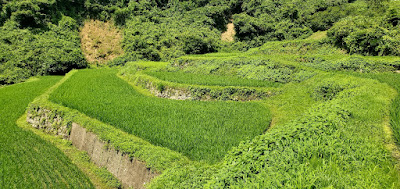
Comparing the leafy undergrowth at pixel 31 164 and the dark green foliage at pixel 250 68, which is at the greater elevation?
the dark green foliage at pixel 250 68

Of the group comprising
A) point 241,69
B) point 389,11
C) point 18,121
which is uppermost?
point 389,11

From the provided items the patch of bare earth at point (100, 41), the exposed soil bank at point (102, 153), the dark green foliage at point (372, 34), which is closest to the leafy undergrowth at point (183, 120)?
the exposed soil bank at point (102, 153)

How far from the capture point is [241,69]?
15.2 meters

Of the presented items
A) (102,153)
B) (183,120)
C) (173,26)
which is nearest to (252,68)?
(183,120)

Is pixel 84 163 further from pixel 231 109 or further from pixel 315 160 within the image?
pixel 315 160

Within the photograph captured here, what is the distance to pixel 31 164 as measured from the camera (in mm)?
6199

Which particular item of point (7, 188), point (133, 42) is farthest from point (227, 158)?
point (133, 42)

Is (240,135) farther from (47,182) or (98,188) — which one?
(47,182)

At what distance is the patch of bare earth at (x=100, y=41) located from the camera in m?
27.8

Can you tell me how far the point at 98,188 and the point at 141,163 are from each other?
1566 millimetres

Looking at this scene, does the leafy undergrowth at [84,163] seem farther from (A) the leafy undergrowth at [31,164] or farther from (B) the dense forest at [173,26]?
(B) the dense forest at [173,26]

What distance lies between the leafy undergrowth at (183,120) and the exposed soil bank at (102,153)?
0.75 metres

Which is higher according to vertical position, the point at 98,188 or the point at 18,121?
the point at 98,188

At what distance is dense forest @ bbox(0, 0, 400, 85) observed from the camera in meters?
16.8
